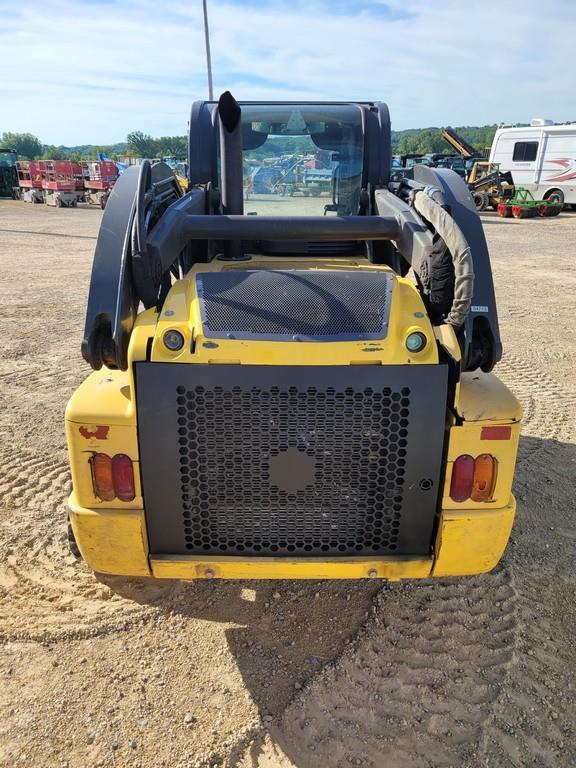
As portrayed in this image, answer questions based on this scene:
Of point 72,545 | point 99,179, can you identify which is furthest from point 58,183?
point 72,545

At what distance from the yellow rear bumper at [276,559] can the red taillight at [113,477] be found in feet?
0.24

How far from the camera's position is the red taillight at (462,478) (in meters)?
2.47

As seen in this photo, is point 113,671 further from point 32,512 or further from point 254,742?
point 32,512

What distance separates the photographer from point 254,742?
7.66 feet

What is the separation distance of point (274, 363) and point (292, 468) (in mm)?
448

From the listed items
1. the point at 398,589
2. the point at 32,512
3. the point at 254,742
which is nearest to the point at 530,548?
the point at 398,589

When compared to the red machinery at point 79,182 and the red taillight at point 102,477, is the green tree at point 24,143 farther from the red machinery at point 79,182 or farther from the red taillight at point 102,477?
the red taillight at point 102,477

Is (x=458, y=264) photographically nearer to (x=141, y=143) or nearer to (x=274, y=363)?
(x=274, y=363)

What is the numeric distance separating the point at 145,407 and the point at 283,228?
1.24m

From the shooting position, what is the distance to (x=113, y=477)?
8.13 feet

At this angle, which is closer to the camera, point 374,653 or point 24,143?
point 374,653

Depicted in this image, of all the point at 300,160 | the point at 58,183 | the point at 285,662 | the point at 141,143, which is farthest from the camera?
the point at 141,143

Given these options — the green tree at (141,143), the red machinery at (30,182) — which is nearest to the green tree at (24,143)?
Answer: the green tree at (141,143)

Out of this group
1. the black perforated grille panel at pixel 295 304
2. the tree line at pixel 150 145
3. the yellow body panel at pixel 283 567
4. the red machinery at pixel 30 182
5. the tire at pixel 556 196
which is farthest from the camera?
the tree line at pixel 150 145
